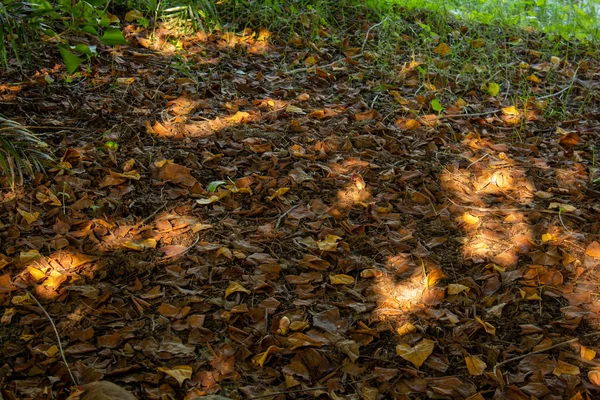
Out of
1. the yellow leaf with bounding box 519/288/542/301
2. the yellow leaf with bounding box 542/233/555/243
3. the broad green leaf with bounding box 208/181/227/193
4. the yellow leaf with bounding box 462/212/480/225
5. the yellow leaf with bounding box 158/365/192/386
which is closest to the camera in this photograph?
the yellow leaf with bounding box 158/365/192/386

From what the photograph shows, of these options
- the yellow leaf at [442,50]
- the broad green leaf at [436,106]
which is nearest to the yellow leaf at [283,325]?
the broad green leaf at [436,106]

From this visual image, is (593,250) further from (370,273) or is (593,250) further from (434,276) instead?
(370,273)

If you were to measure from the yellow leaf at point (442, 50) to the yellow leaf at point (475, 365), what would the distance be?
237 cm

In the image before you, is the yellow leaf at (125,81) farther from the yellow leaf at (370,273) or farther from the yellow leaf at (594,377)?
the yellow leaf at (594,377)

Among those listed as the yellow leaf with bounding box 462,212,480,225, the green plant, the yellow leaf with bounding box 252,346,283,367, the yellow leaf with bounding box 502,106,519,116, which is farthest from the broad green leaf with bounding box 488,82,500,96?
the green plant

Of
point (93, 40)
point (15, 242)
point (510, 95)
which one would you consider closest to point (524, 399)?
point (15, 242)

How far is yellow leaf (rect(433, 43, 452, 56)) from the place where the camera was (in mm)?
3754

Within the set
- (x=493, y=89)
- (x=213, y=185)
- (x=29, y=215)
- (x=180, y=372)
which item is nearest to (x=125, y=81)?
(x=213, y=185)

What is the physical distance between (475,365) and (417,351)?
0.17 meters

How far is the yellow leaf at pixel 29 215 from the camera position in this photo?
227 cm

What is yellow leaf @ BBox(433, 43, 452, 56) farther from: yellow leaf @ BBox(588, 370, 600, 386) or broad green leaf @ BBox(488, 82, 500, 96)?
yellow leaf @ BBox(588, 370, 600, 386)

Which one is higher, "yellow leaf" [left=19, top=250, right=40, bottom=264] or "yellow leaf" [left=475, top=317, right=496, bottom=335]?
"yellow leaf" [left=19, top=250, right=40, bottom=264]

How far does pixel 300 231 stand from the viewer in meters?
2.35

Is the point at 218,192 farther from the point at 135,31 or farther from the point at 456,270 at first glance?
the point at 135,31
